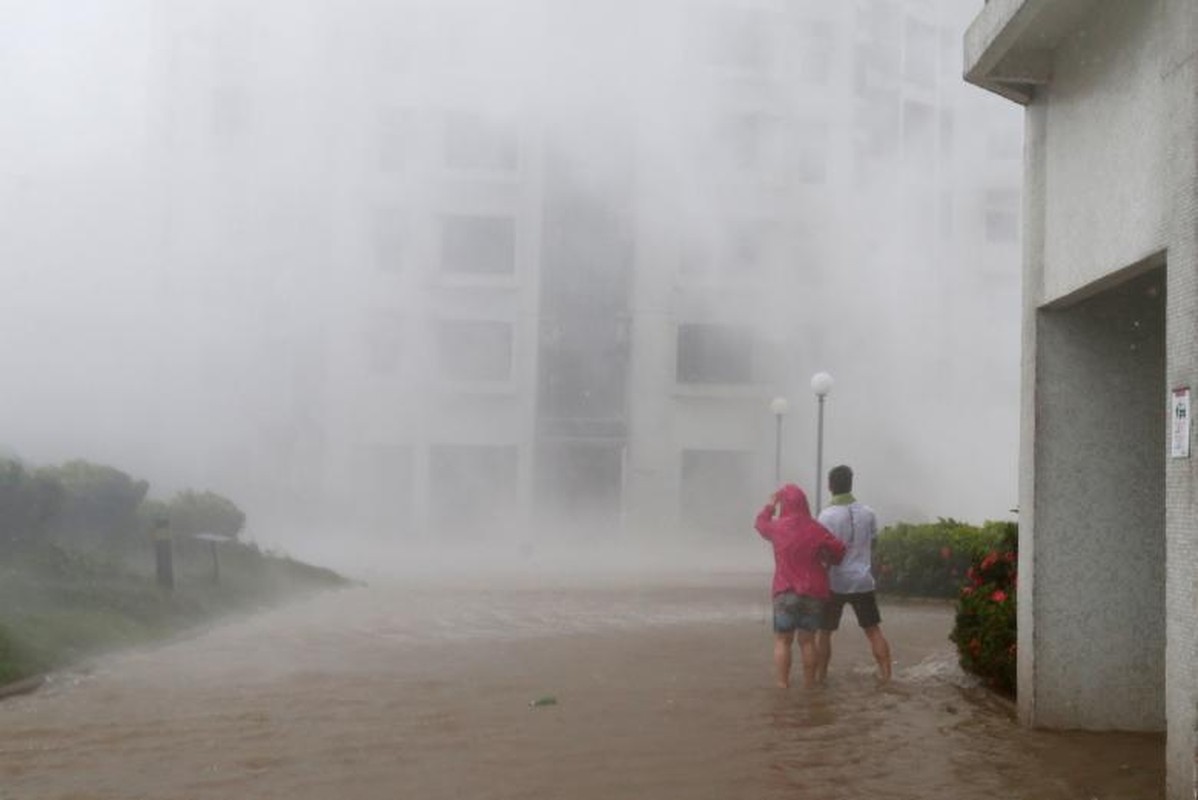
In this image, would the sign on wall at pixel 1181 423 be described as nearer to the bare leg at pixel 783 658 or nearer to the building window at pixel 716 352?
the bare leg at pixel 783 658

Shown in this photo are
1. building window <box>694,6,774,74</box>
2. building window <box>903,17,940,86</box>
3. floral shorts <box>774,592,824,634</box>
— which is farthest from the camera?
building window <box>903,17,940,86</box>

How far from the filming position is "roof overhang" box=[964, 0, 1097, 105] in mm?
7363

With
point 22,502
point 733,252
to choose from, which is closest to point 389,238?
point 22,502

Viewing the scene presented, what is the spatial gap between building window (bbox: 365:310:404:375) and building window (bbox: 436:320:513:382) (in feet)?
4.22

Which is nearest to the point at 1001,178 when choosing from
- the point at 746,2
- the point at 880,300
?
the point at 880,300

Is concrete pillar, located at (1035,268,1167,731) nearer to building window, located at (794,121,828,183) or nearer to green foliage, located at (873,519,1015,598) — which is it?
green foliage, located at (873,519,1015,598)

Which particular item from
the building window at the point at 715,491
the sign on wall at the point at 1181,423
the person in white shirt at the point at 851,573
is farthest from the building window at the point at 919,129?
the sign on wall at the point at 1181,423

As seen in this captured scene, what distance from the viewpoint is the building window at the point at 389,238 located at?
55.7 ft

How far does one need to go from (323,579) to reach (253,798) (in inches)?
441

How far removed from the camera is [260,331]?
16125 millimetres

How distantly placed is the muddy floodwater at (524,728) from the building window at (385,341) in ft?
22.6

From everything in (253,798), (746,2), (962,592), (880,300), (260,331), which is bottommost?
(253,798)

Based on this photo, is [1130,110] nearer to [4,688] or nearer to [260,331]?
[4,688]

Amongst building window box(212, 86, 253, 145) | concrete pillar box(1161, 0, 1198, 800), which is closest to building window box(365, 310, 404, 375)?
building window box(212, 86, 253, 145)
